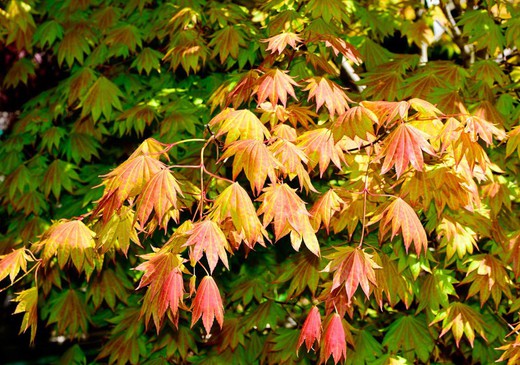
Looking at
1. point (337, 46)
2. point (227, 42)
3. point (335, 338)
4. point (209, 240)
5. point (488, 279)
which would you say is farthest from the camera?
point (227, 42)

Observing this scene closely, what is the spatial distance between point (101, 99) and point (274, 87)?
56.4 inches

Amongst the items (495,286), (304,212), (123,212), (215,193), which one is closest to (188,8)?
(215,193)

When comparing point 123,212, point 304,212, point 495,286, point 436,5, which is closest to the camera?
point 304,212

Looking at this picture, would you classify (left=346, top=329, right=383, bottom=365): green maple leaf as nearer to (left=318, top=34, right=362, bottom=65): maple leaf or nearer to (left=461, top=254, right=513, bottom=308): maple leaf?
(left=461, top=254, right=513, bottom=308): maple leaf

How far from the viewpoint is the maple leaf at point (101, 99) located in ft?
12.7

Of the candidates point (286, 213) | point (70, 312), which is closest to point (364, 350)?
point (286, 213)

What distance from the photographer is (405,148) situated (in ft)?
8.51

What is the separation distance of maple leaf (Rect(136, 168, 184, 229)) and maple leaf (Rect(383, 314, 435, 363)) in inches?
58.7

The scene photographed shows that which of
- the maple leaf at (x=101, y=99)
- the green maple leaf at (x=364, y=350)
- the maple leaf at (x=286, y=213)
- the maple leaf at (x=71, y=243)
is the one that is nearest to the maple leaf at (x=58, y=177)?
the maple leaf at (x=101, y=99)

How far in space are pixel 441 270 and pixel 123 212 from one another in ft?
5.38

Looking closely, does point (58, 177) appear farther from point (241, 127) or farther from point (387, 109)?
point (387, 109)

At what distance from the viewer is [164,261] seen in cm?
258

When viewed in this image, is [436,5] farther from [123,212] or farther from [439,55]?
[123,212]

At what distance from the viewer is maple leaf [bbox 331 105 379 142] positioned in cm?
275
